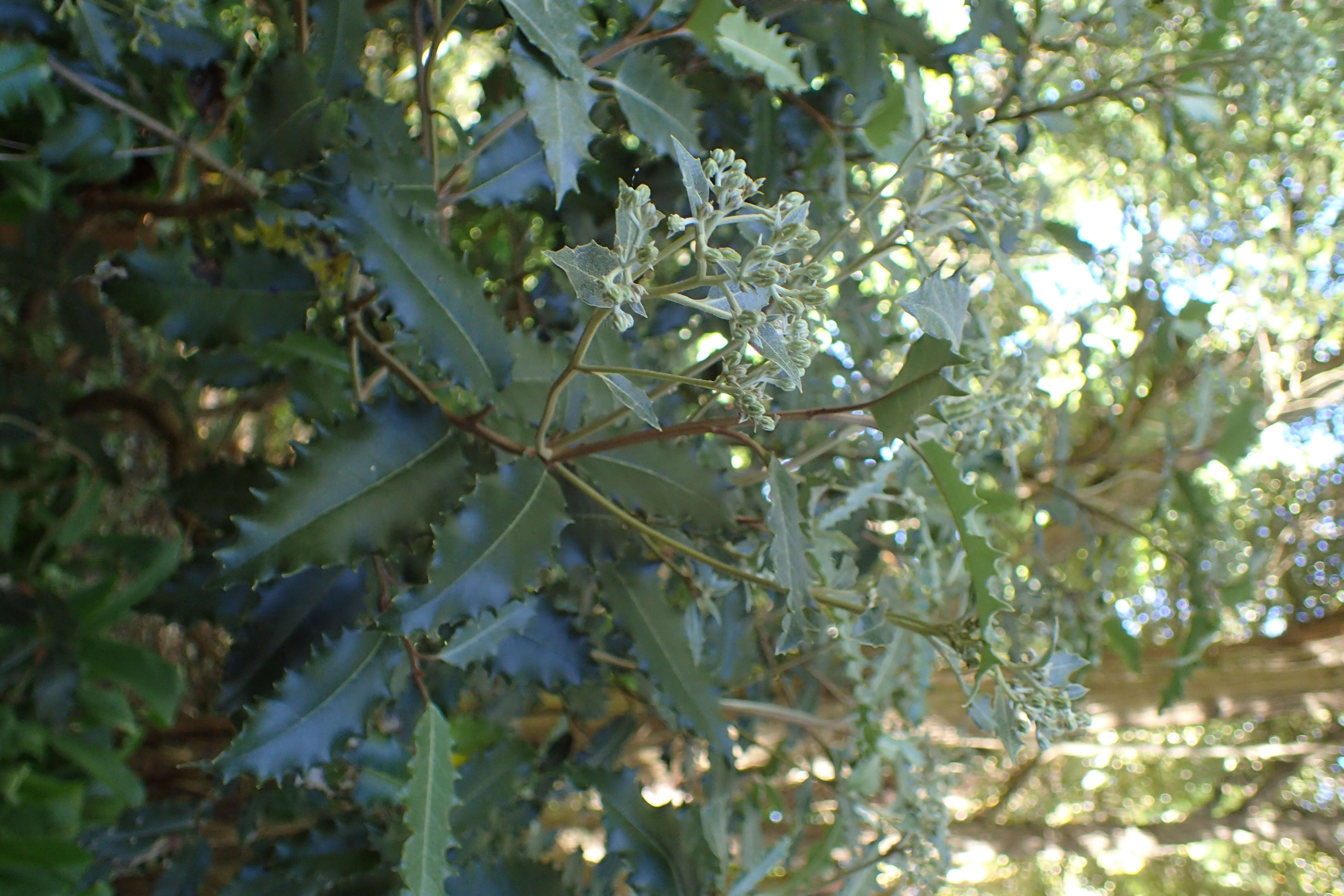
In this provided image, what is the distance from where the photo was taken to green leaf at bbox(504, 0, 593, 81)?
51 cm

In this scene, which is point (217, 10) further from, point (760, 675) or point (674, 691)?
point (760, 675)

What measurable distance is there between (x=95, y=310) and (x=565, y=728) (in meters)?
→ 0.73

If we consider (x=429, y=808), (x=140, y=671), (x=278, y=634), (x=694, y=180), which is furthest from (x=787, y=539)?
(x=140, y=671)

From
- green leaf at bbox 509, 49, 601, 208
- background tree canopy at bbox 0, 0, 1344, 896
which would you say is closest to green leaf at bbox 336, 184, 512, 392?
background tree canopy at bbox 0, 0, 1344, 896

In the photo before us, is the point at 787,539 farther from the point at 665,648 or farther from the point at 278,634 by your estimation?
the point at 278,634

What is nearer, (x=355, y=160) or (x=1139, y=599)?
(x=355, y=160)

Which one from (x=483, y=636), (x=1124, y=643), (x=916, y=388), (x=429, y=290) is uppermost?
(x=429, y=290)

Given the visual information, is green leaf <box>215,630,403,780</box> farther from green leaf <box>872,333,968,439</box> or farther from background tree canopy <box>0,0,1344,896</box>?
green leaf <box>872,333,968,439</box>

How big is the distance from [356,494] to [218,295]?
0.89 feet

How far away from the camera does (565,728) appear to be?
1.04 m

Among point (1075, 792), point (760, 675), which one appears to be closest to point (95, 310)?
point (760, 675)

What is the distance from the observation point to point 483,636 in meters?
0.63

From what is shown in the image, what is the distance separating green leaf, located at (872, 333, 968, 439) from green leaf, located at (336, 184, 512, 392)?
0.27m

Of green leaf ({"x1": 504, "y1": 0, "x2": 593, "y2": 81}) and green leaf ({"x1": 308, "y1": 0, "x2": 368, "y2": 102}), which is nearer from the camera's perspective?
green leaf ({"x1": 504, "y1": 0, "x2": 593, "y2": 81})
